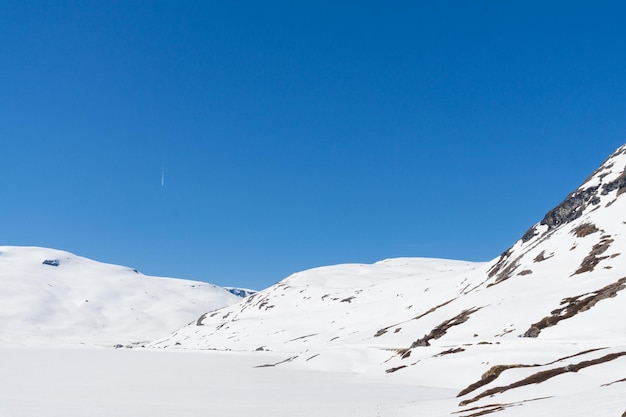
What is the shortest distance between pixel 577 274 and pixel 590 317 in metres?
26.2

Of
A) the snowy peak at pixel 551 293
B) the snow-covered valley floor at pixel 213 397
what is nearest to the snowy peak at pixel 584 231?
the snowy peak at pixel 551 293

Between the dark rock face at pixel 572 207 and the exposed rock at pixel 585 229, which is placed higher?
the dark rock face at pixel 572 207

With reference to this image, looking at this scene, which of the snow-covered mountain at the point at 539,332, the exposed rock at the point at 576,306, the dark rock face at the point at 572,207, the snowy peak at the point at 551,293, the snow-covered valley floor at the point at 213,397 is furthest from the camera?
the dark rock face at the point at 572,207

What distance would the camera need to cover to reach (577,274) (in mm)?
75250

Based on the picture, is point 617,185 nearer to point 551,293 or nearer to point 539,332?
point 551,293

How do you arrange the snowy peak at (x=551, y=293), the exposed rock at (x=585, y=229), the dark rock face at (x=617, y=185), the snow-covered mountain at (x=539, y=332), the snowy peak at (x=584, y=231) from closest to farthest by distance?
the snow-covered mountain at (x=539, y=332)
the snowy peak at (x=551, y=293)
the snowy peak at (x=584, y=231)
the exposed rock at (x=585, y=229)
the dark rock face at (x=617, y=185)

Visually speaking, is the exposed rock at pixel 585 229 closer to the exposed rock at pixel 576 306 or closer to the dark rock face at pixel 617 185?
the dark rock face at pixel 617 185

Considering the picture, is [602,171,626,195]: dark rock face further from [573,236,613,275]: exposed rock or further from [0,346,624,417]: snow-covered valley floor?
[0,346,624,417]: snow-covered valley floor

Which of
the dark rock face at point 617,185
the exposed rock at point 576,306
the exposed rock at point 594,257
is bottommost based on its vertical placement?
the exposed rock at point 576,306

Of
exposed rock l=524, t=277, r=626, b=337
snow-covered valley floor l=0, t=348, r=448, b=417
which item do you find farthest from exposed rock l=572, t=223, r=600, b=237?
snow-covered valley floor l=0, t=348, r=448, b=417

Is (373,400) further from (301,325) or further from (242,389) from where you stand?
(301,325)

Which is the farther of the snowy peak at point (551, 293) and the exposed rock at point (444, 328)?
the exposed rock at point (444, 328)

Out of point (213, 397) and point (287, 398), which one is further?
point (213, 397)

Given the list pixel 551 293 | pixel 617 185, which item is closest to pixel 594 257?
pixel 551 293
